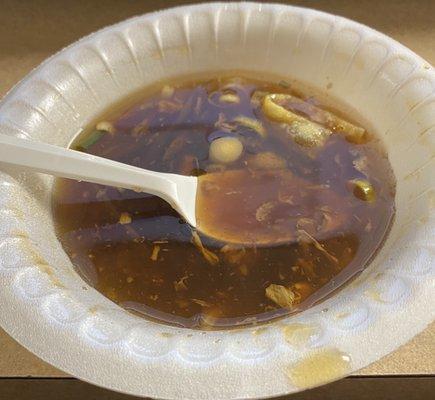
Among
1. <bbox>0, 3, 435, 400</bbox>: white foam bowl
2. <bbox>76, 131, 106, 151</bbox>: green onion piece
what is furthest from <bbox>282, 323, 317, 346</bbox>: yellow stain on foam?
<bbox>76, 131, 106, 151</bbox>: green onion piece

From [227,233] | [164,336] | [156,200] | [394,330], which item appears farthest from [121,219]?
[394,330]

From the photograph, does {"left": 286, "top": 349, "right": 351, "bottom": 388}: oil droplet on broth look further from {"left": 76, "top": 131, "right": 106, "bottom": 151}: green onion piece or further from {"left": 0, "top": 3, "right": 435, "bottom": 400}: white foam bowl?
{"left": 76, "top": 131, "right": 106, "bottom": 151}: green onion piece

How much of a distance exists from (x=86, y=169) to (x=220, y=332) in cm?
36

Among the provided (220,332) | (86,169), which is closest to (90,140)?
(86,169)

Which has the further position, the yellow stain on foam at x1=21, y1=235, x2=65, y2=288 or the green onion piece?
the green onion piece

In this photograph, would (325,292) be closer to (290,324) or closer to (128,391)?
(290,324)

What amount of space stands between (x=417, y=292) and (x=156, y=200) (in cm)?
50

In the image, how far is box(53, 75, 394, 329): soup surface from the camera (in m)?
0.88

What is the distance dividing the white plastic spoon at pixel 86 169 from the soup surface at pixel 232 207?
0.04 m

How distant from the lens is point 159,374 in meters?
0.68

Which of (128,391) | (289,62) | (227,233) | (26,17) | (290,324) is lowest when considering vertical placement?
(128,391)

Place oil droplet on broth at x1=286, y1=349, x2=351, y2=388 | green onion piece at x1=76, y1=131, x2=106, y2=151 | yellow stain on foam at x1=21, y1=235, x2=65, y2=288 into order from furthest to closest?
1. green onion piece at x1=76, y1=131, x2=106, y2=151
2. yellow stain on foam at x1=21, y1=235, x2=65, y2=288
3. oil droplet on broth at x1=286, y1=349, x2=351, y2=388

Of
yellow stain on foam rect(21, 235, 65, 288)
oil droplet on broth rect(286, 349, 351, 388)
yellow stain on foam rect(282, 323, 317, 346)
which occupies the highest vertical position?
yellow stain on foam rect(21, 235, 65, 288)

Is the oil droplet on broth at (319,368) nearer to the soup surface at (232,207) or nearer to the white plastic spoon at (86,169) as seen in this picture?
the soup surface at (232,207)
